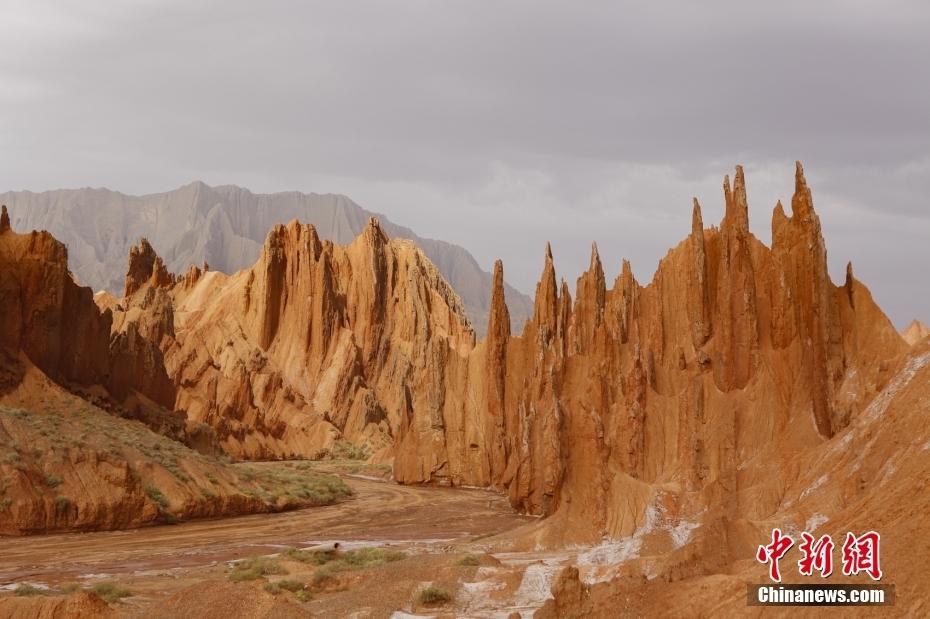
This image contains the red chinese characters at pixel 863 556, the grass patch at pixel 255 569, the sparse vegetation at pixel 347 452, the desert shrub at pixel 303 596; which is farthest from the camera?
the sparse vegetation at pixel 347 452

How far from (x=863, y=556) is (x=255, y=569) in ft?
58.5

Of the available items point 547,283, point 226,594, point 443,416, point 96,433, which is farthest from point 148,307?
point 226,594

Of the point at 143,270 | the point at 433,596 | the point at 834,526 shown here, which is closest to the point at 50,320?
the point at 433,596

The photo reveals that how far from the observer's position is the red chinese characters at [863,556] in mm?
12398

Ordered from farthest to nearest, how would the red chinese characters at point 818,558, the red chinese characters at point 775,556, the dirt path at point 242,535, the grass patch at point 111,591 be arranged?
the dirt path at point 242,535
the grass patch at point 111,591
the red chinese characters at point 775,556
the red chinese characters at point 818,558

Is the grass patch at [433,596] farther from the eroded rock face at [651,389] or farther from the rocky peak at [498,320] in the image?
the rocky peak at [498,320]

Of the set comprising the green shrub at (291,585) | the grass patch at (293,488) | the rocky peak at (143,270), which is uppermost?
the rocky peak at (143,270)

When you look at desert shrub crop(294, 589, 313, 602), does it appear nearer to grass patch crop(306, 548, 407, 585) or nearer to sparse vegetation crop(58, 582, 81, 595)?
grass patch crop(306, 548, 407, 585)

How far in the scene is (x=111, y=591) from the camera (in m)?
22.2

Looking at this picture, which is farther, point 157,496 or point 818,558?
point 157,496

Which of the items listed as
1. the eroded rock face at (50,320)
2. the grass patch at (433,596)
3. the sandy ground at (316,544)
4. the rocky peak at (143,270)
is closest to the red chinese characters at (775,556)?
the sandy ground at (316,544)

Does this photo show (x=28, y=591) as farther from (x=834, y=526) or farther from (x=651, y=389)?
(x=651, y=389)

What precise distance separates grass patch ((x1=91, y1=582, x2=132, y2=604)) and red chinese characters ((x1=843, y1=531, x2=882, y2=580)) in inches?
652

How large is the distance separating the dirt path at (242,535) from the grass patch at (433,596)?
11.2 metres
